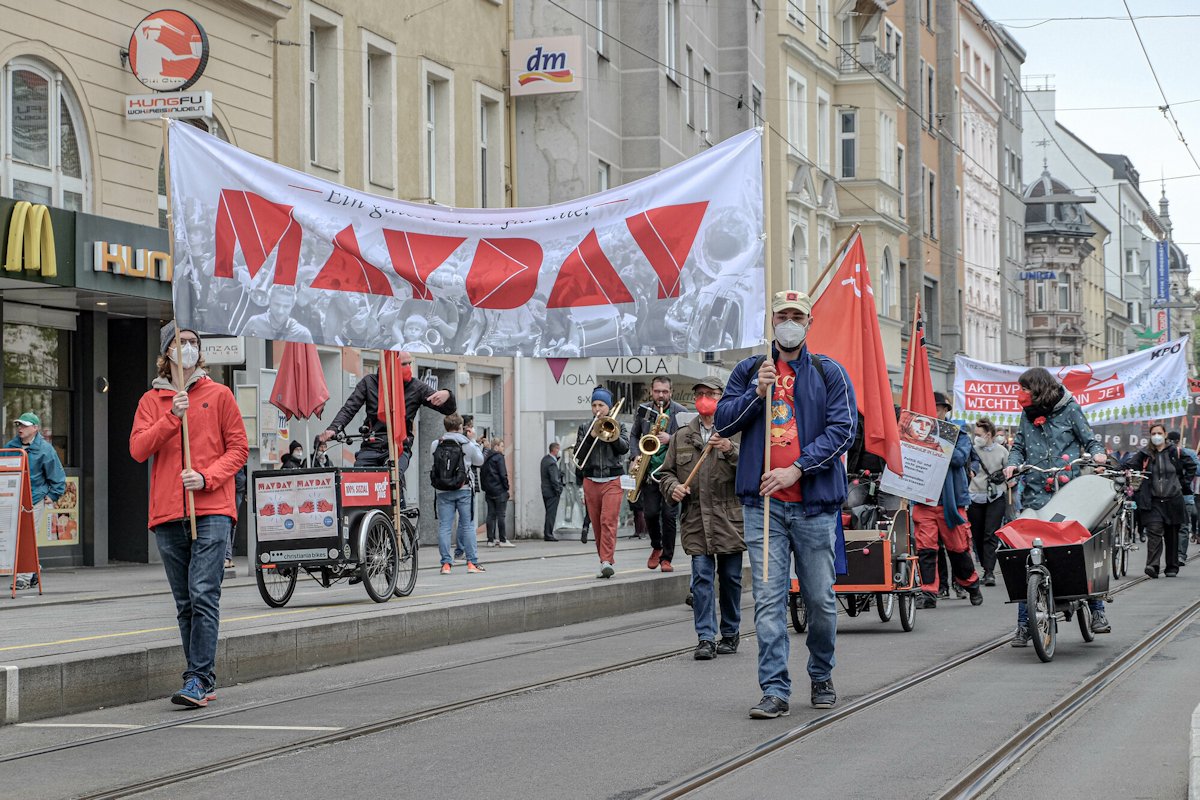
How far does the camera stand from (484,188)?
3142cm

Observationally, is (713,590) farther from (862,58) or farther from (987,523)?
(862,58)

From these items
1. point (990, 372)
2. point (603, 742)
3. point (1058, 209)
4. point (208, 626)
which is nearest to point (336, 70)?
point (990, 372)

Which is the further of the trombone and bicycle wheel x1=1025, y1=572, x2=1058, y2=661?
the trombone

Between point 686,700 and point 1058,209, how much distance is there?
87.0 metres

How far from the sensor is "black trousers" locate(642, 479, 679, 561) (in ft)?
57.4

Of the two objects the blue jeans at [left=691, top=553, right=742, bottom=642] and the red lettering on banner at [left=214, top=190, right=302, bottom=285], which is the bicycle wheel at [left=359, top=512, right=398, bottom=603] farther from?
the red lettering on banner at [left=214, top=190, right=302, bottom=285]

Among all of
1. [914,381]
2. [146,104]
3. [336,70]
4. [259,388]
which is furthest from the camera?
[336,70]

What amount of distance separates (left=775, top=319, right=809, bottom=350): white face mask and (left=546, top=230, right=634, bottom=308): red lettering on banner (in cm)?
304

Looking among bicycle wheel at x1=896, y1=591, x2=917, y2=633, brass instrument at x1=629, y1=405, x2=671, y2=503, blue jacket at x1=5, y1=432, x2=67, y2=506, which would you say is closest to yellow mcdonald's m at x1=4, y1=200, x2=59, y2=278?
blue jacket at x1=5, y1=432, x2=67, y2=506

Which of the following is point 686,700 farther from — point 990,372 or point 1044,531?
point 990,372

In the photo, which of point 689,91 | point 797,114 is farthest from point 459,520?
point 797,114

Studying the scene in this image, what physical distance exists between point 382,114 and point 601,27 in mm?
8601

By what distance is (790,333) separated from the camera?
895 centimetres

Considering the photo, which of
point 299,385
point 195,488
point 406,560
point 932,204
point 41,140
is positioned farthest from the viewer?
point 932,204
